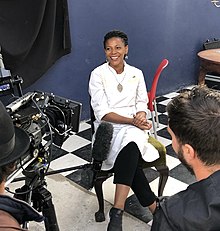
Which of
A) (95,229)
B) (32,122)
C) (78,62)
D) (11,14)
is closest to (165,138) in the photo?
(78,62)

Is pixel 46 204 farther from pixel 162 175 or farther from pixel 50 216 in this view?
pixel 162 175

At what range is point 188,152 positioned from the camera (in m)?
1.02

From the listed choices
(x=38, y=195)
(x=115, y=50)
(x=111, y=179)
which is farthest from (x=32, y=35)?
(x=38, y=195)

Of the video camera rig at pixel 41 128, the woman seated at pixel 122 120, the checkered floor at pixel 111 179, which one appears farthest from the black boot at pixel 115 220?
the video camera rig at pixel 41 128

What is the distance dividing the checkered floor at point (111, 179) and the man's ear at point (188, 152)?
100cm

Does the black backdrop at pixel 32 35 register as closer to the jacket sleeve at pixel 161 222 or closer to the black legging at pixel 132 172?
the black legging at pixel 132 172

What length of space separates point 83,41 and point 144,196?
68.4 inches

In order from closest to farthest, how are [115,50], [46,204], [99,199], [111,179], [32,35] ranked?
[46,204], [99,199], [115,50], [111,179], [32,35]

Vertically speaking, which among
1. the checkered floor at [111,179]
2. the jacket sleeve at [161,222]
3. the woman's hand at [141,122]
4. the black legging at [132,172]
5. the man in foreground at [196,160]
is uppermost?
the man in foreground at [196,160]

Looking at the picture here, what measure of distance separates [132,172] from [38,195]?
22.6 inches

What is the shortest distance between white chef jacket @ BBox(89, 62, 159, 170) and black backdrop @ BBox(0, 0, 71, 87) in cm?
72

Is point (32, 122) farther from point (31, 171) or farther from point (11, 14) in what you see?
point (11, 14)

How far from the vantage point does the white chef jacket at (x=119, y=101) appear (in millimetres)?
1862

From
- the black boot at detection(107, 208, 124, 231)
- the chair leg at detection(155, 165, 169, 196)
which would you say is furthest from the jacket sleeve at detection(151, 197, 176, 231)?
the chair leg at detection(155, 165, 169, 196)
